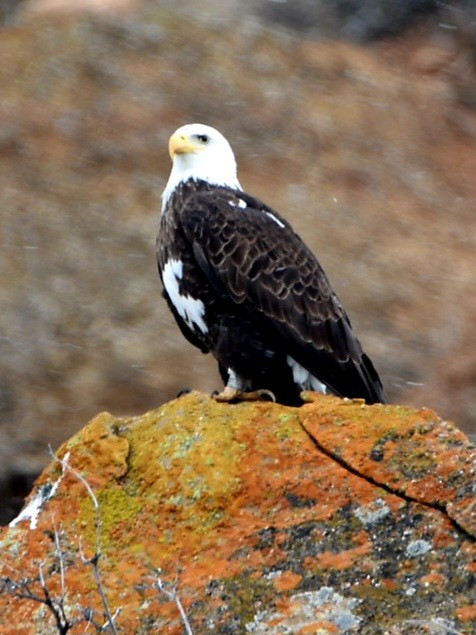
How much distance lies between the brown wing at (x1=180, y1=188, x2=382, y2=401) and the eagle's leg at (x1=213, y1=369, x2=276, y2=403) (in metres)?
0.23

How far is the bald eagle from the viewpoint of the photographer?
24.7 ft

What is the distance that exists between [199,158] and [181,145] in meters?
0.10

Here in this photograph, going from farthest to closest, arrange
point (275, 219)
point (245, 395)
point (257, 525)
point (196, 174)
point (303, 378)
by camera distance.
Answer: point (196, 174)
point (275, 219)
point (303, 378)
point (245, 395)
point (257, 525)

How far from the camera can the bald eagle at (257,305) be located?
7516 mm

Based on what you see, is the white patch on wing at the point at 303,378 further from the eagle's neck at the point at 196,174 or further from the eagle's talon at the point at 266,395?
the eagle's neck at the point at 196,174

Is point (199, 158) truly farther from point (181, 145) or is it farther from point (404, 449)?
point (404, 449)

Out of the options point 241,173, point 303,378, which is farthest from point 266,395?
point 241,173

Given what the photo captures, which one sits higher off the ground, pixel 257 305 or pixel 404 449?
pixel 404 449

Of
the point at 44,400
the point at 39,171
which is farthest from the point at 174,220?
the point at 39,171

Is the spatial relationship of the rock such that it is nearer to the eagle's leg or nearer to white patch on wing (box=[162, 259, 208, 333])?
the eagle's leg

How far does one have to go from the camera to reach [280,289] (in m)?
7.64

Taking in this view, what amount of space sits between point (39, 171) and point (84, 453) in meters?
9.24

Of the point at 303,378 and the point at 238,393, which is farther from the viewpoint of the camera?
the point at 303,378

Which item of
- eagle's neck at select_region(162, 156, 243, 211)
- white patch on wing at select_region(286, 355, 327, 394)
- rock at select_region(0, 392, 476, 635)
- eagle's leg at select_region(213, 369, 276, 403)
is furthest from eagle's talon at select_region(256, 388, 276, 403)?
rock at select_region(0, 392, 476, 635)
